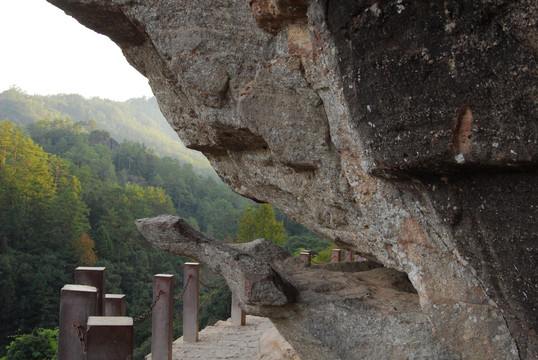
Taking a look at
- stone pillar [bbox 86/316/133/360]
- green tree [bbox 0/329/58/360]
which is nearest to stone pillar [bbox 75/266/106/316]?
stone pillar [bbox 86/316/133/360]

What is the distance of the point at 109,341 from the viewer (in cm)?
249

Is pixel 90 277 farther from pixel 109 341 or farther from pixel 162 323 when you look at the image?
pixel 109 341

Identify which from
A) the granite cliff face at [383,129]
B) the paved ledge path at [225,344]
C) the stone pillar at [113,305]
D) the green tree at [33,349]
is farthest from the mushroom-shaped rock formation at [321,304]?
the green tree at [33,349]

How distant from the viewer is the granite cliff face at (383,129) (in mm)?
2510

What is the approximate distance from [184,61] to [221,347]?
12.5 feet

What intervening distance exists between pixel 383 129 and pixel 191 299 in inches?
157

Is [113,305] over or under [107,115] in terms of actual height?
under

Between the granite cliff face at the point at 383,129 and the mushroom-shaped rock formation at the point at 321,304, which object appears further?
the mushroom-shaped rock formation at the point at 321,304

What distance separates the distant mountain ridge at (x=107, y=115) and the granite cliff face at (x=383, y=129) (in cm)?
7592

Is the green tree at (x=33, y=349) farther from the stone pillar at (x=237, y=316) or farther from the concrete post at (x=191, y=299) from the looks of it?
the concrete post at (x=191, y=299)

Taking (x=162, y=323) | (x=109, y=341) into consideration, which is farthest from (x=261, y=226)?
(x=109, y=341)

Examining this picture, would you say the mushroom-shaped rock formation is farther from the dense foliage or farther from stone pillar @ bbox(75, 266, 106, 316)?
the dense foliage

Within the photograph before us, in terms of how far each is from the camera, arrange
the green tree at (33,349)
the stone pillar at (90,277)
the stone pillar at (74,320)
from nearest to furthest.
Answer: the stone pillar at (74,320)
the stone pillar at (90,277)
the green tree at (33,349)

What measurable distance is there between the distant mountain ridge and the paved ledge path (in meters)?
73.8
